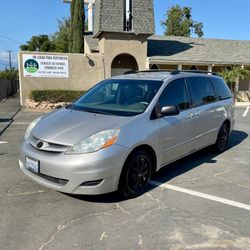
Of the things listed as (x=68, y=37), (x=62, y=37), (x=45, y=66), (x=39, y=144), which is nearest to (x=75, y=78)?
(x=45, y=66)

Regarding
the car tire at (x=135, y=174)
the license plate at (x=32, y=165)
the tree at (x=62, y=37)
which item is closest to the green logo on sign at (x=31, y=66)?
the license plate at (x=32, y=165)

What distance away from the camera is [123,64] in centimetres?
2091

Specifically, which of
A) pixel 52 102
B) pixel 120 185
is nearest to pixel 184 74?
pixel 120 185

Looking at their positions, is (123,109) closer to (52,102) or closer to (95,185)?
(95,185)

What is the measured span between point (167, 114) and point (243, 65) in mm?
20289

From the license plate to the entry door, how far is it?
187 cm

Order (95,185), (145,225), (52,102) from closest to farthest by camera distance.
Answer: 1. (145,225)
2. (95,185)
3. (52,102)

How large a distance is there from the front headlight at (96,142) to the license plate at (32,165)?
52cm

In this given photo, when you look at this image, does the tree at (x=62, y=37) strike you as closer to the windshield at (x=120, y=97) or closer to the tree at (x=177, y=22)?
the tree at (x=177, y=22)

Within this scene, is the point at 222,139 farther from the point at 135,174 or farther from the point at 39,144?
the point at 39,144

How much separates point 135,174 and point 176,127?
1.19 metres

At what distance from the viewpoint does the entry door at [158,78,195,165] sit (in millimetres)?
4812

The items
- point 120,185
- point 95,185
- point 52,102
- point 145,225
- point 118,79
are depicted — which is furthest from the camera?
point 52,102

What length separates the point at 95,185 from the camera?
153 inches
